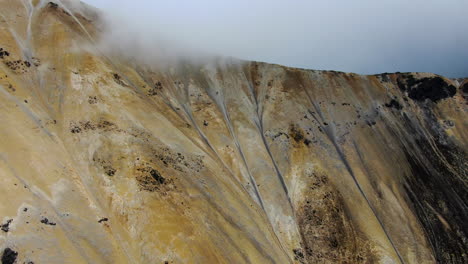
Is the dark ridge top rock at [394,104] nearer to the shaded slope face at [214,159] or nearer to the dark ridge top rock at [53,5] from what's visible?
the shaded slope face at [214,159]

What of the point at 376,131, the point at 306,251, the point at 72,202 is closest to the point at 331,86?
the point at 376,131

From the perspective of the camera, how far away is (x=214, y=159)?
74.3m

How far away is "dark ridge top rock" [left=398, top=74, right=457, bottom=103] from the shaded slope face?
0.36m

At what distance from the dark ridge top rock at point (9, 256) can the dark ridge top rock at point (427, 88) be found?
361 ft

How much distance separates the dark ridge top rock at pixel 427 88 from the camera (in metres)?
111

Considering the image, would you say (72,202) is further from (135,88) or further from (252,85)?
(252,85)

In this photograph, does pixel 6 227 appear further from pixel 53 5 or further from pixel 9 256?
pixel 53 5

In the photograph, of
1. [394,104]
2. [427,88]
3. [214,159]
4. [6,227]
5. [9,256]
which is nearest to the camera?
[9,256]

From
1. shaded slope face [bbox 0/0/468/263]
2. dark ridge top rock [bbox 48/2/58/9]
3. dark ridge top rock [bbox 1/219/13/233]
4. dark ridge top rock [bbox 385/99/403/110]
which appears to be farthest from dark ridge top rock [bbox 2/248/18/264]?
dark ridge top rock [bbox 385/99/403/110]

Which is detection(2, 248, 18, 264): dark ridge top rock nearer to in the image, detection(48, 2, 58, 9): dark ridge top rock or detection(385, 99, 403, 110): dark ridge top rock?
detection(48, 2, 58, 9): dark ridge top rock

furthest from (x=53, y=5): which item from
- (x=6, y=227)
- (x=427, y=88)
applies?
(x=427, y=88)

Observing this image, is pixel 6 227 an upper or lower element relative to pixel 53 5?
lower

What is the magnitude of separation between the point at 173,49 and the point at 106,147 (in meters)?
54.8

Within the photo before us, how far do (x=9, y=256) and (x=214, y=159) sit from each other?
134 feet
